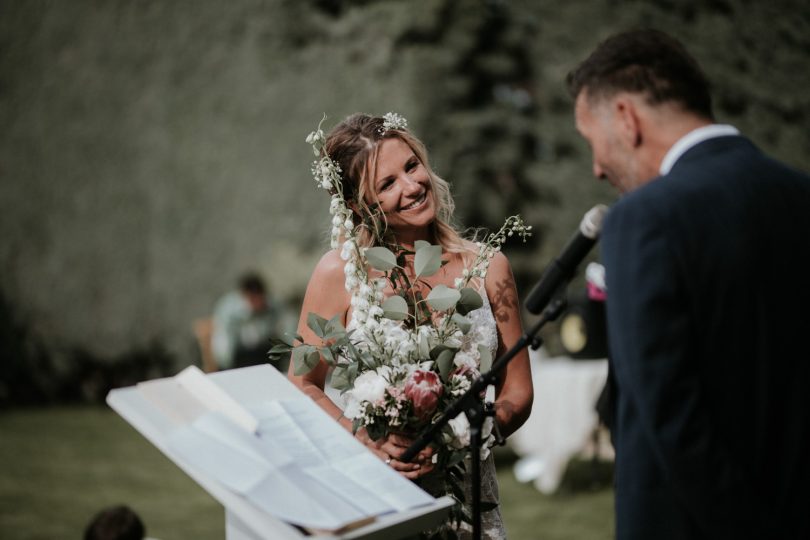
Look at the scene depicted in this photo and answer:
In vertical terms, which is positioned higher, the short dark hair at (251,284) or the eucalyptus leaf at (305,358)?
the eucalyptus leaf at (305,358)

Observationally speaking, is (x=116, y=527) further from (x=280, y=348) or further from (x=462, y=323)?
(x=462, y=323)

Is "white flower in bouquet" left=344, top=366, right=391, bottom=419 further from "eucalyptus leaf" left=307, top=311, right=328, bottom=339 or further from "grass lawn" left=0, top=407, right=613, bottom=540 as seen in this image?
"grass lawn" left=0, top=407, right=613, bottom=540

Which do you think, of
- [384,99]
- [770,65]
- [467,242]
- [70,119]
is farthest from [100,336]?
[467,242]

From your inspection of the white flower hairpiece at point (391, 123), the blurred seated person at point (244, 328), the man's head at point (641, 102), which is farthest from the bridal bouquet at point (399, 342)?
the blurred seated person at point (244, 328)

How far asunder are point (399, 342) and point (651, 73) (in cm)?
98

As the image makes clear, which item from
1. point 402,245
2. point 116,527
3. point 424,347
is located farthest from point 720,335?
point 116,527

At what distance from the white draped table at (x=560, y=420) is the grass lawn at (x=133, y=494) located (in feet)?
0.53

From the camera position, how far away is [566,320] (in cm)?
673

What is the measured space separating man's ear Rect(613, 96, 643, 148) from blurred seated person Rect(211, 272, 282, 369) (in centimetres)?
670

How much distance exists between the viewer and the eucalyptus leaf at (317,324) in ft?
7.80

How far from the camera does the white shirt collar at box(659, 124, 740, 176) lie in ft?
5.44

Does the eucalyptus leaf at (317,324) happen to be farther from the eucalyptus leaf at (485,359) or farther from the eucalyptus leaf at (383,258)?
the eucalyptus leaf at (485,359)

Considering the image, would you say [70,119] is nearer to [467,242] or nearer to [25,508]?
[25,508]

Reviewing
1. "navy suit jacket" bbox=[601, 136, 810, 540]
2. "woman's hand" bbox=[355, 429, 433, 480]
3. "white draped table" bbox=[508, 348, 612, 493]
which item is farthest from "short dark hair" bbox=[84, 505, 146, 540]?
"white draped table" bbox=[508, 348, 612, 493]
